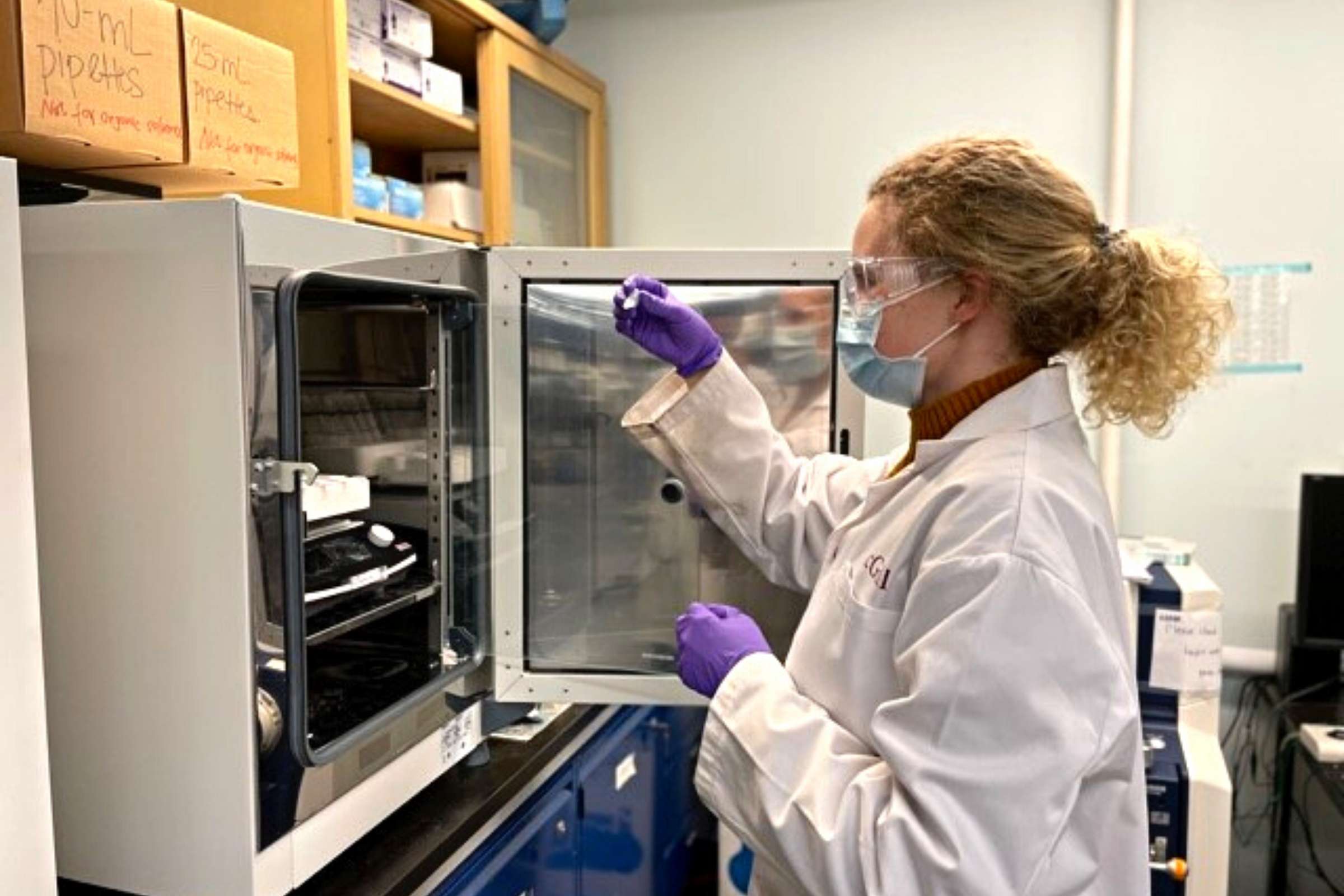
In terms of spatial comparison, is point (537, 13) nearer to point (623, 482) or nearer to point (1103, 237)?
point (623, 482)

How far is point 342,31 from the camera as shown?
5.91 feet

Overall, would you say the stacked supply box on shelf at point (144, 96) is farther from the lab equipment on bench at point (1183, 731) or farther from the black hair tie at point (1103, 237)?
the lab equipment on bench at point (1183, 731)

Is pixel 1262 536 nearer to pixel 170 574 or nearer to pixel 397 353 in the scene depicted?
pixel 397 353

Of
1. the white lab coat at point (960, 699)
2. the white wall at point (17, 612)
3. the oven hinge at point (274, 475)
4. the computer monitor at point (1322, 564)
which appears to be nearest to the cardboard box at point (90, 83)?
the white wall at point (17, 612)

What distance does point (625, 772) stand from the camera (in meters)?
1.96

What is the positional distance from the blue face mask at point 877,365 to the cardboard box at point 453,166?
4.52 feet

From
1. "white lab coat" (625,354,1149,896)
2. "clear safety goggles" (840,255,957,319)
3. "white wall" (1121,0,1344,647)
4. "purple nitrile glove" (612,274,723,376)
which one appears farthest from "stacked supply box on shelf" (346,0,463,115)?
"white wall" (1121,0,1344,647)

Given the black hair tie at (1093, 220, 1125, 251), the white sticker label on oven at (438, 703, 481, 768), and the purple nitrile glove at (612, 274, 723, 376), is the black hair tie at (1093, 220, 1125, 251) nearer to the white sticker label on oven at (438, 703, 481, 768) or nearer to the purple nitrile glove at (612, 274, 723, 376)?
the purple nitrile glove at (612, 274, 723, 376)

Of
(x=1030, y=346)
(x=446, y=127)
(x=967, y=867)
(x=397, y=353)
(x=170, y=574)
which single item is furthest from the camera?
(x=446, y=127)

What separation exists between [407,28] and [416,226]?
388 mm

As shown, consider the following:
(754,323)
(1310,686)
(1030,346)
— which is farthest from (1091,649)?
(1310,686)

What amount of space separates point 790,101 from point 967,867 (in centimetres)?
224

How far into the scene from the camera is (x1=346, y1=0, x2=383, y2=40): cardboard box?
1.90m

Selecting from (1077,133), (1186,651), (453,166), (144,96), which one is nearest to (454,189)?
(453,166)
